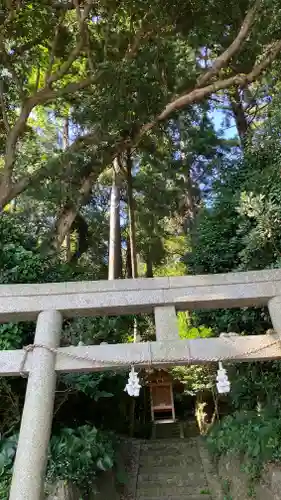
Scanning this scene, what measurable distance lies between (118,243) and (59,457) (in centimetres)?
669

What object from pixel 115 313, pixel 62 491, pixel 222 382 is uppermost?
pixel 115 313

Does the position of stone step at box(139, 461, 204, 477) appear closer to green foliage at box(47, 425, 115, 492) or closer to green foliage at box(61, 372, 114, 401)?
Answer: green foliage at box(47, 425, 115, 492)

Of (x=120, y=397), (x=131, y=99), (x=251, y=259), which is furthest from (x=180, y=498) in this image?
(x=131, y=99)

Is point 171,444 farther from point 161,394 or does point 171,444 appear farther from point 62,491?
point 62,491

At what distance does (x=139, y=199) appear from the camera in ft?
43.0

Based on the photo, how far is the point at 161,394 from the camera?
1204 centimetres

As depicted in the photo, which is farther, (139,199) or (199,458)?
(139,199)

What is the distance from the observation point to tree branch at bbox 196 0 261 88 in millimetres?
7836

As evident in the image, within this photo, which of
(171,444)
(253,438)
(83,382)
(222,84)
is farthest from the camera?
(171,444)

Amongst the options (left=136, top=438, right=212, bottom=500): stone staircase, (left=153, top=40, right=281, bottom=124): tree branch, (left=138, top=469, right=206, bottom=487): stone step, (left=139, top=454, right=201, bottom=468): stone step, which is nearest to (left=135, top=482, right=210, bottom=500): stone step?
(left=136, top=438, right=212, bottom=500): stone staircase

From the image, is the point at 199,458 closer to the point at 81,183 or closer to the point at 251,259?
the point at 251,259

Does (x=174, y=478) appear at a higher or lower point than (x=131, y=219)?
lower

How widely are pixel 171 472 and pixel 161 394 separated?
396 cm

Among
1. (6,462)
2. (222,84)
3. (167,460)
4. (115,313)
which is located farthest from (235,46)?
(167,460)
